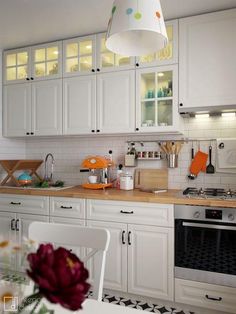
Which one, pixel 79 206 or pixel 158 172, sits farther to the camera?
pixel 158 172

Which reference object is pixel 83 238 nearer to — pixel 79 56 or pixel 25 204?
pixel 25 204

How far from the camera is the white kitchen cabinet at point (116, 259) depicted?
2.47 metres

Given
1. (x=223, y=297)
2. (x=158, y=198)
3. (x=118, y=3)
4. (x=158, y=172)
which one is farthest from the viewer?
(x=158, y=172)

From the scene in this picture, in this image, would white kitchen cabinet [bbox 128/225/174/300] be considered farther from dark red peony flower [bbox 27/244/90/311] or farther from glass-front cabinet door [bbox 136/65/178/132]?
dark red peony flower [bbox 27/244/90/311]

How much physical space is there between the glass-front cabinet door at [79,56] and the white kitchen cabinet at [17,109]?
0.55 metres

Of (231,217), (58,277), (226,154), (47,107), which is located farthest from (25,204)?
(58,277)

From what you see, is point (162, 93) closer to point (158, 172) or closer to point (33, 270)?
point (158, 172)

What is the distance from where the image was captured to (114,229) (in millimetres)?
2492

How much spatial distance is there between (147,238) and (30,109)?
193 centimetres

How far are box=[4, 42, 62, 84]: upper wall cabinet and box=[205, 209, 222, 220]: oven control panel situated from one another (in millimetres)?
2051

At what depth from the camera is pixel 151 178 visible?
298 cm

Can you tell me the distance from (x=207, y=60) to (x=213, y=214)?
1313mm

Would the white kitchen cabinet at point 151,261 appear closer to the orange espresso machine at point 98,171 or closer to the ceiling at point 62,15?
the orange espresso machine at point 98,171

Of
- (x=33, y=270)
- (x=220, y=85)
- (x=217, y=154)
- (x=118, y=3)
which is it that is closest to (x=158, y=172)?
(x=217, y=154)
